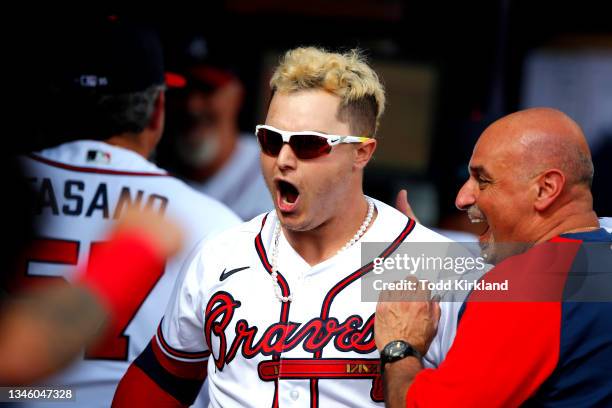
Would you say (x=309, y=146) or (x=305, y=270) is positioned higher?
(x=309, y=146)

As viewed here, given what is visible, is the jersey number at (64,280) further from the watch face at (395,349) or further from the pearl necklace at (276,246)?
the watch face at (395,349)

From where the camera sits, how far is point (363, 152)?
342 centimetres

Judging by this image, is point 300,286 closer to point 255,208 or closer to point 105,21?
point 105,21

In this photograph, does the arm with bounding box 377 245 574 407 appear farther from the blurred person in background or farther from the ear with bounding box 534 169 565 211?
the blurred person in background

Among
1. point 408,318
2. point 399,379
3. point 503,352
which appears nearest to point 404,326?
point 408,318

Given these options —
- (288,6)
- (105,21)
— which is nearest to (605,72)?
(288,6)

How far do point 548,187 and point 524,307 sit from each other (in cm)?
41

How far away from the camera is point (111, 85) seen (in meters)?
4.50

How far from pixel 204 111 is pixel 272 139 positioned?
4133 mm

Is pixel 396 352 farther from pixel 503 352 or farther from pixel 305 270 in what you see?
pixel 305 270

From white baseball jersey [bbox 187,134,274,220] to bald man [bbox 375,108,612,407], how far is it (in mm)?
4040

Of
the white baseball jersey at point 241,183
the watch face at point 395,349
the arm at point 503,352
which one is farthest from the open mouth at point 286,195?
the white baseball jersey at point 241,183

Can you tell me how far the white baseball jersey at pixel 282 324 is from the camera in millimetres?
3172

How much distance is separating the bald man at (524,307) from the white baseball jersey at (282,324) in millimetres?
134
